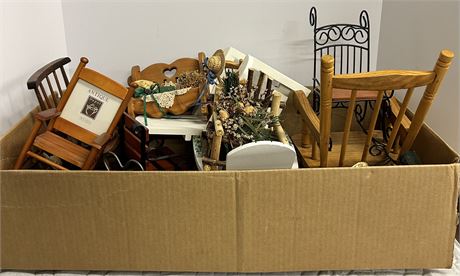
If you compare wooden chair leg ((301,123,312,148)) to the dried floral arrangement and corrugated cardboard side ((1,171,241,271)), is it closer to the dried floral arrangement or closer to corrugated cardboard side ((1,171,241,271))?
the dried floral arrangement

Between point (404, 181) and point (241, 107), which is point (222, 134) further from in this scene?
point (404, 181)

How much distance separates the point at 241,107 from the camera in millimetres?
1411

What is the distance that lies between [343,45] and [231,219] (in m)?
1.02

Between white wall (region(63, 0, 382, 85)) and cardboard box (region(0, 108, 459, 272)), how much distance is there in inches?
33.5

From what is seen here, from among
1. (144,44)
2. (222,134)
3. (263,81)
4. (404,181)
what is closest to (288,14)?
(263,81)

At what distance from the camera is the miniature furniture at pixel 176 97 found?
5.11 ft

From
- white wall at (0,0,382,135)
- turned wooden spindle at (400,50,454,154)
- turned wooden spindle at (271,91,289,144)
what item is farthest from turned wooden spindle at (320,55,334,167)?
white wall at (0,0,382,135)

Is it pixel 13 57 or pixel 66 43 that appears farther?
pixel 66 43

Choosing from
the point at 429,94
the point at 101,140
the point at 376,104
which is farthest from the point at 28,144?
the point at 429,94

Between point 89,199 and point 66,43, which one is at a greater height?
point 66,43

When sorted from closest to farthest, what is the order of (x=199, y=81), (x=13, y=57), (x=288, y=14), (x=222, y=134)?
1. (x=222, y=134)
2. (x=13, y=57)
3. (x=199, y=81)
4. (x=288, y=14)

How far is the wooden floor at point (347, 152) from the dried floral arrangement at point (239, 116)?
0.69 ft

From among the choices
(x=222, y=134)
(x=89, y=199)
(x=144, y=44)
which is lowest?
(x=89, y=199)

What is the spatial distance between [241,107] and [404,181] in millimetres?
490
